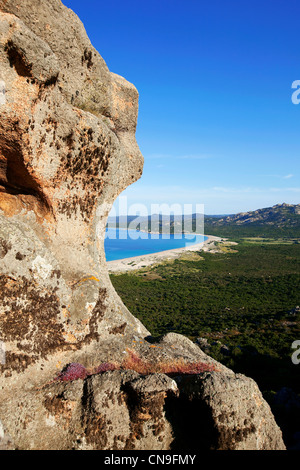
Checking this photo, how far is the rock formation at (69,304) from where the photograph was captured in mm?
6449

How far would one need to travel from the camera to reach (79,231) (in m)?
10.2

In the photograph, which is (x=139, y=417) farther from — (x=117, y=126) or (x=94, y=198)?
(x=117, y=126)

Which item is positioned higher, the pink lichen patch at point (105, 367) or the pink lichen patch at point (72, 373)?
the pink lichen patch at point (72, 373)

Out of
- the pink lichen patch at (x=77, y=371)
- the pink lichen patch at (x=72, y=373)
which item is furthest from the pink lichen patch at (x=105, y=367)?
the pink lichen patch at (x=72, y=373)

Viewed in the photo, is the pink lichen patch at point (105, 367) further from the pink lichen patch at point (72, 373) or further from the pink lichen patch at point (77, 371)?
the pink lichen patch at point (72, 373)

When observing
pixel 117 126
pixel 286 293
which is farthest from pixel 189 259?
pixel 117 126

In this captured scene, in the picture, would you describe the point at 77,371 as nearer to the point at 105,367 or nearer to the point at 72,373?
the point at 72,373

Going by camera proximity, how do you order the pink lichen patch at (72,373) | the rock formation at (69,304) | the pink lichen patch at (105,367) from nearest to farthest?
the rock formation at (69,304) → the pink lichen patch at (72,373) → the pink lichen patch at (105,367)

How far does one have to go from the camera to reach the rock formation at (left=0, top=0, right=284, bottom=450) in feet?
21.2

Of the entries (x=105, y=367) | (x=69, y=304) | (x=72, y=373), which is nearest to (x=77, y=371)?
(x=72, y=373)

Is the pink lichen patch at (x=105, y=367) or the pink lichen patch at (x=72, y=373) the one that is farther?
the pink lichen patch at (x=105, y=367)

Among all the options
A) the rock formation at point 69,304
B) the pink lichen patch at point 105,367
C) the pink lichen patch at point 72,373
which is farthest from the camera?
the pink lichen patch at point 105,367

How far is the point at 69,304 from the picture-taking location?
878cm
